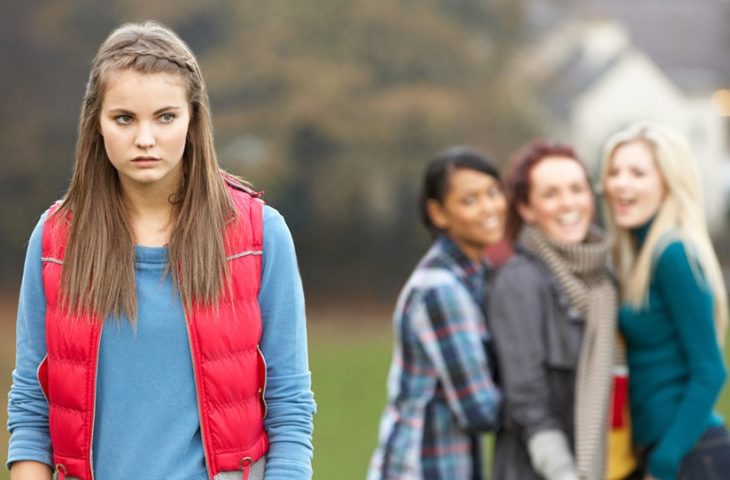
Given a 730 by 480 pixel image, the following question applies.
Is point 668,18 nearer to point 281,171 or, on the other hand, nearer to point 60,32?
point 281,171

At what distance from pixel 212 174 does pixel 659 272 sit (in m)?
1.92

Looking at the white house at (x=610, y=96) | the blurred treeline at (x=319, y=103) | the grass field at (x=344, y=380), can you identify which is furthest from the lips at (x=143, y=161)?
the white house at (x=610, y=96)

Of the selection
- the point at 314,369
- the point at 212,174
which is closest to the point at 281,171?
the point at 314,369

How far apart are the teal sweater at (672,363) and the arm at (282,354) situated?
5.44 feet

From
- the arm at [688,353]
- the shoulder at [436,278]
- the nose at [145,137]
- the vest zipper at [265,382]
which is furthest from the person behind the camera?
the shoulder at [436,278]

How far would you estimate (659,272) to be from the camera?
381cm

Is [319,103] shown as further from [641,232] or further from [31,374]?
[31,374]

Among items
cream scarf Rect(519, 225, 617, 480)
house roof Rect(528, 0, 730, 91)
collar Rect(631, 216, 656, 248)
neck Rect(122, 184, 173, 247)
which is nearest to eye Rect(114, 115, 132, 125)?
neck Rect(122, 184, 173, 247)

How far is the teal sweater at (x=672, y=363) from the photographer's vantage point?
3.66m

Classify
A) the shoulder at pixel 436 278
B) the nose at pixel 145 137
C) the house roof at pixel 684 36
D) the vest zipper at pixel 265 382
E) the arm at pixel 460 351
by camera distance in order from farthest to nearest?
the house roof at pixel 684 36
the shoulder at pixel 436 278
the arm at pixel 460 351
the vest zipper at pixel 265 382
the nose at pixel 145 137

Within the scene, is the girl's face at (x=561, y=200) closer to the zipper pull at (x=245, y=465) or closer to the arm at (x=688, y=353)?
the arm at (x=688, y=353)

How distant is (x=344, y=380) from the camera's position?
13.0 m

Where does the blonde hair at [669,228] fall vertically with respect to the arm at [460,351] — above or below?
above

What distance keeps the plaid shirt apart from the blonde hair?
49 cm
